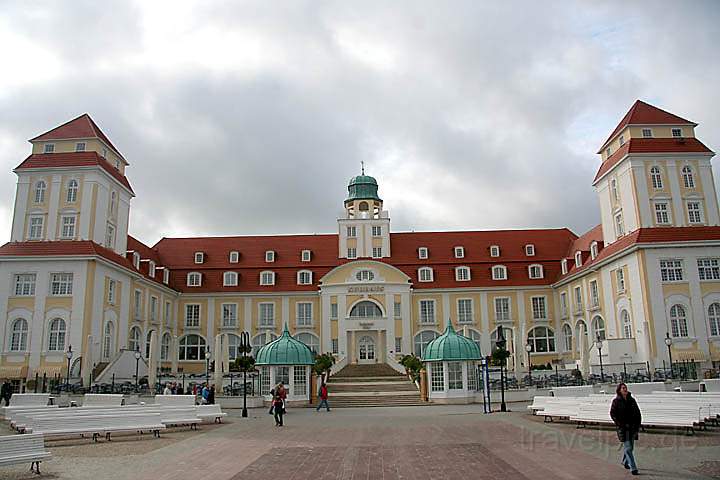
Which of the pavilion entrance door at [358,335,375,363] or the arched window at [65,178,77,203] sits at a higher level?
the arched window at [65,178,77,203]

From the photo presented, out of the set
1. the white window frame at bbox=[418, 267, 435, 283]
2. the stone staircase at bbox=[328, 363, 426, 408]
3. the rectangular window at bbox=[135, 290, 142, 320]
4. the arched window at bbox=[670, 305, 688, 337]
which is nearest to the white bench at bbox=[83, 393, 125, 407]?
the stone staircase at bbox=[328, 363, 426, 408]

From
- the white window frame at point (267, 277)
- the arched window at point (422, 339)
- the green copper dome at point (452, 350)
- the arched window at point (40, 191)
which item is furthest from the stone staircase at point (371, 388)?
the arched window at point (40, 191)

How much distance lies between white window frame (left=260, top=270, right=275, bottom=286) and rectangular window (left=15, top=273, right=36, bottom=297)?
19049 mm

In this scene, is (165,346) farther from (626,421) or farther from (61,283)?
(626,421)

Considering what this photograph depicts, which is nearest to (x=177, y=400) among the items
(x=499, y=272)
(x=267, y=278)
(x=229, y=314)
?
(x=229, y=314)

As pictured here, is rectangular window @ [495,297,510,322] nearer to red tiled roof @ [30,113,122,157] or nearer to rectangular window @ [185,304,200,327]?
rectangular window @ [185,304,200,327]

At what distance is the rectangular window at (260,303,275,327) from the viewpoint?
5084 centimetres

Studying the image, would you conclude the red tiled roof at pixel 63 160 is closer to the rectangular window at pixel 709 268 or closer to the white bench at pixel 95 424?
the white bench at pixel 95 424

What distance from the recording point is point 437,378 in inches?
1194

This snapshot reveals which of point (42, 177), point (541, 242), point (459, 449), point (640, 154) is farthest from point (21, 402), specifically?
point (541, 242)

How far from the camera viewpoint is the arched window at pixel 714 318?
34.6m

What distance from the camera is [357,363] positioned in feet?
158

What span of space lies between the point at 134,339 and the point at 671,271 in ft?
112

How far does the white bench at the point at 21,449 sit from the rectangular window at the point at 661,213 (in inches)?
1412
